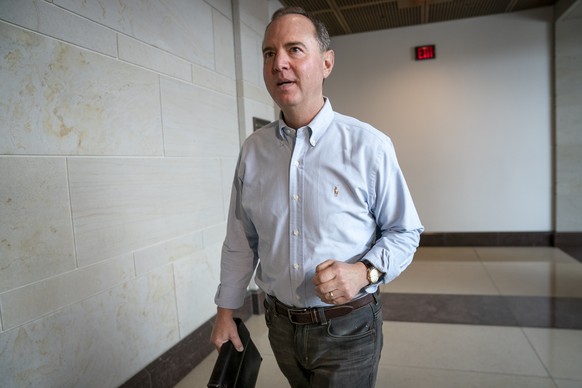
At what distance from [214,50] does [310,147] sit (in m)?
2.08

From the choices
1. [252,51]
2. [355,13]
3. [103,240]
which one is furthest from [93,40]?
[355,13]

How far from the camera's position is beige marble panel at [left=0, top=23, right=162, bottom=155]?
1451mm

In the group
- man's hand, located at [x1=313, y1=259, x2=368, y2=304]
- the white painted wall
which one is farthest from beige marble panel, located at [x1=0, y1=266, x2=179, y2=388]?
the white painted wall

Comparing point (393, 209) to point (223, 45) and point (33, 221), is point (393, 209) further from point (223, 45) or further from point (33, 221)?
point (223, 45)

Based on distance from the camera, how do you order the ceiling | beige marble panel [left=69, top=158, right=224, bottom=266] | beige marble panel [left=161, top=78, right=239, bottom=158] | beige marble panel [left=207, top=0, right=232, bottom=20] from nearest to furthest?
beige marble panel [left=69, top=158, right=224, bottom=266], beige marble panel [left=161, top=78, right=239, bottom=158], beige marble panel [left=207, top=0, right=232, bottom=20], the ceiling

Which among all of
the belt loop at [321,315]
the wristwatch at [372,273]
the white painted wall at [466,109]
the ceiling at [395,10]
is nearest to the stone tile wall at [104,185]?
the belt loop at [321,315]

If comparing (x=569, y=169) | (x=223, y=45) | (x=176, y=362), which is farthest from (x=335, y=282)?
(x=569, y=169)

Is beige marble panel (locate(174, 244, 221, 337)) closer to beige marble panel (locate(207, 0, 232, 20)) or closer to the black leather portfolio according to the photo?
the black leather portfolio

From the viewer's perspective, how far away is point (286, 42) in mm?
1074

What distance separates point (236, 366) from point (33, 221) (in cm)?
103

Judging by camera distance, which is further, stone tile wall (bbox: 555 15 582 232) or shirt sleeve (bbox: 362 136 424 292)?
stone tile wall (bbox: 555 15 582 232)

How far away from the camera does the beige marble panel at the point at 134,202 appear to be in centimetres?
174

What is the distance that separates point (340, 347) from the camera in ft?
3.68

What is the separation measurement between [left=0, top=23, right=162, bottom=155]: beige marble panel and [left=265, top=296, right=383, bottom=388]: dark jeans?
1.23m
